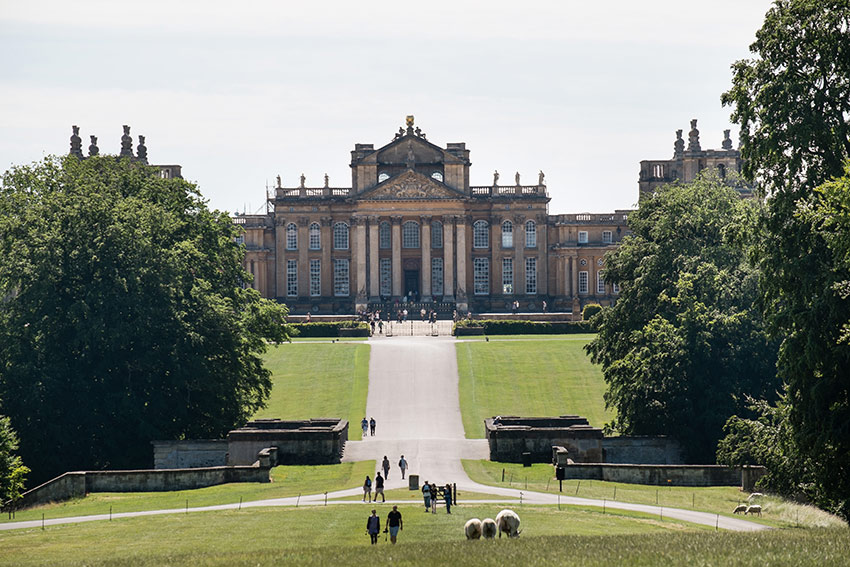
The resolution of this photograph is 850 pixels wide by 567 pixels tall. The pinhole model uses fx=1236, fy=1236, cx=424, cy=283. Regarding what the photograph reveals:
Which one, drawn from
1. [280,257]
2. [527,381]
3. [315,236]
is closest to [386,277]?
[315,236]

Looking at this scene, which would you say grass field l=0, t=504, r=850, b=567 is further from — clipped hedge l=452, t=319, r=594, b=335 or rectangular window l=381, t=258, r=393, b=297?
rectangular window l=381, t=258, r=393, b=297

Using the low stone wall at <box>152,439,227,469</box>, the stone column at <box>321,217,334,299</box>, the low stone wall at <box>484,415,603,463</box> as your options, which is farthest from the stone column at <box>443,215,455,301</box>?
the low stone wall at <box>152,439,227,469</box>

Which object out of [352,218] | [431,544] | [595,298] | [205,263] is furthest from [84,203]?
[595,298]

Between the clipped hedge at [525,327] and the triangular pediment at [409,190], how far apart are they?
18712mm

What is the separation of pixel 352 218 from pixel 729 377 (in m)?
56.9

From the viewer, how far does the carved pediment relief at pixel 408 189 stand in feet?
326

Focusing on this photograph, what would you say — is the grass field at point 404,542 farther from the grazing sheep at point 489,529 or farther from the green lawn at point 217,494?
the green lawn at point 217,494

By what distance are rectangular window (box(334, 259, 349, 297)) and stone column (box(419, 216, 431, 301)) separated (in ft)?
22.5

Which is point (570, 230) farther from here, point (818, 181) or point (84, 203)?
point (818, 181)

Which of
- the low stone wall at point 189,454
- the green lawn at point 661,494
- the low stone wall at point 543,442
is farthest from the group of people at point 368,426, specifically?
the low stone wall at point 189,454

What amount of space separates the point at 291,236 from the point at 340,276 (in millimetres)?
5335

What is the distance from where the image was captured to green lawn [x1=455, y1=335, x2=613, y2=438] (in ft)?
191

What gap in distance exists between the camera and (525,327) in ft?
273

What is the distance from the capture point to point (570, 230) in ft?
343
